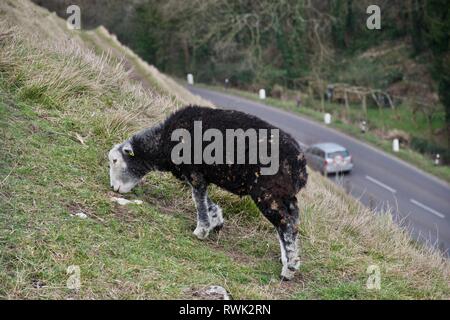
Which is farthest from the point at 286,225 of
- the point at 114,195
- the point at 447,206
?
the point at 447,206

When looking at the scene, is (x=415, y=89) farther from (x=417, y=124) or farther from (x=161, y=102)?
(x=161, y=102)

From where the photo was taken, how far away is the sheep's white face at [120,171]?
29.4ft

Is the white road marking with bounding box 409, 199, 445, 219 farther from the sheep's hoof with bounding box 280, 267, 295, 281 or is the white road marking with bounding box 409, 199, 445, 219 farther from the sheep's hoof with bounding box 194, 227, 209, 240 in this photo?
the sheep's hoof with bounding box 280, 267, 295, 281

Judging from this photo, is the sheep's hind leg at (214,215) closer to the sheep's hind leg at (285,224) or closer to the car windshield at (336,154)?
the sheep's hind leg at (285,224)

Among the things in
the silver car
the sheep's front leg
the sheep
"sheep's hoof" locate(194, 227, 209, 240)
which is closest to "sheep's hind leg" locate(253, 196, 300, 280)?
the sheep

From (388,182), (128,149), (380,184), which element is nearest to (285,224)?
(128,149)

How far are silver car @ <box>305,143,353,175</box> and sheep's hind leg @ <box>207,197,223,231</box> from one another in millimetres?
21013

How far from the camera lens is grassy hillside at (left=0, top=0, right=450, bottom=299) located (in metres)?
6.93

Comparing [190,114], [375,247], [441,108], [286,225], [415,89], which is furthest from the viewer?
[415,89]

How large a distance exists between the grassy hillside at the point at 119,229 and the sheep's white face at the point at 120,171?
20 cm

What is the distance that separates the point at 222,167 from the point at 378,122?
111 feet

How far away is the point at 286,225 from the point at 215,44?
4253 cm

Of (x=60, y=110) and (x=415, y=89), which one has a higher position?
(x=60, y=110)

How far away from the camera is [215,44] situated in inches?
1928
